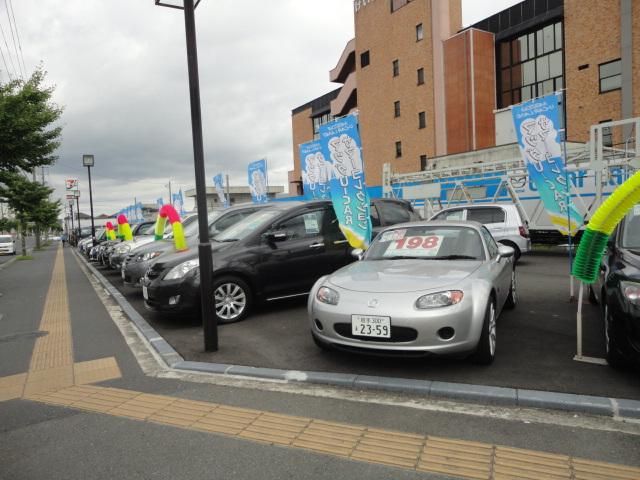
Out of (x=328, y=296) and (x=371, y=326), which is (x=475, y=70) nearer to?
(x=328, y=296)

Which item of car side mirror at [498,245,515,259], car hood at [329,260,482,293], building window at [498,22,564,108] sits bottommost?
car hood at [329,260,482,293]

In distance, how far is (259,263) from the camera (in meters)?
6.81

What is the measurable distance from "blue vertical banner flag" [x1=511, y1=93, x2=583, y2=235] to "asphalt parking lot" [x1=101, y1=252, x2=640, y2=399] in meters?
2.30

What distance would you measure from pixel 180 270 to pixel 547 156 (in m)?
7.88

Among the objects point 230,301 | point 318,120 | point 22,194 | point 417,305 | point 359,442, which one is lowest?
point 359,442

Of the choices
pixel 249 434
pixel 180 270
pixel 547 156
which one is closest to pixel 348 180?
pixel 180 270

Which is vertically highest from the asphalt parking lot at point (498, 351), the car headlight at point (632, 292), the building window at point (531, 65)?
the building window at point (531, 65)

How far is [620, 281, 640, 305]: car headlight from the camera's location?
3.56m

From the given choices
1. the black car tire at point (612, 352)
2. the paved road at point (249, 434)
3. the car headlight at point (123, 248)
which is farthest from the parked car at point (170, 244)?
the black car tire at point (612, 352)

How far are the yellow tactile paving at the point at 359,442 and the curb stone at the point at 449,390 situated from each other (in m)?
0.69

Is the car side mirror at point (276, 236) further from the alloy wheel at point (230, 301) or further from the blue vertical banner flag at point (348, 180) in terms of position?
→ the blue vertical banner flag at point (348, 180)

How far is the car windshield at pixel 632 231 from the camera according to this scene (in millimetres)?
4667

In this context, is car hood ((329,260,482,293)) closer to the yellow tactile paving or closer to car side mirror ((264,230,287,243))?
the yellow tactile paving

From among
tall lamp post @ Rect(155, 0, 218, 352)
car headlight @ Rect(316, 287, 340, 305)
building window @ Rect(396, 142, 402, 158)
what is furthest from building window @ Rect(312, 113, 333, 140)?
car headlight @ Rect(316, 287, 340, 305)
